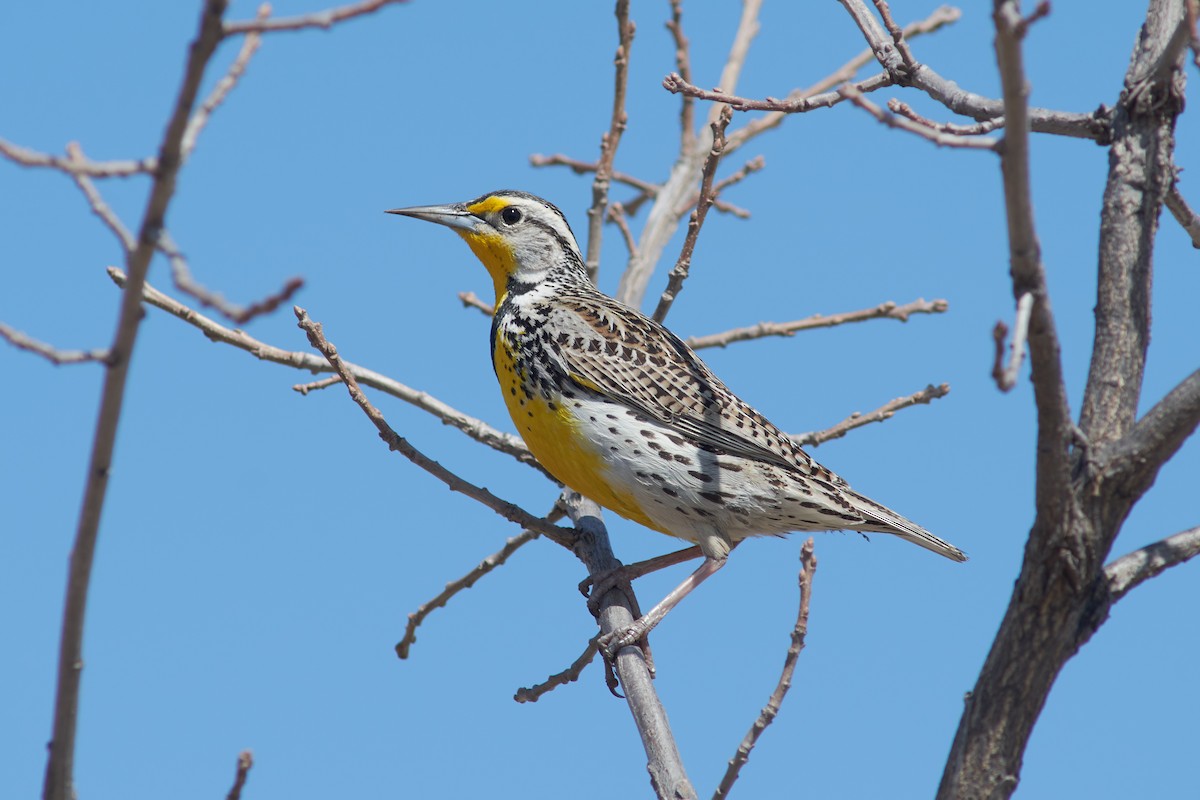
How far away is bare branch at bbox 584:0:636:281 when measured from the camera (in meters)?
5.46

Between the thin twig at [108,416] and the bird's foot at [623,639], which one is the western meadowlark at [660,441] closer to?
the bird's foot at [623,639]

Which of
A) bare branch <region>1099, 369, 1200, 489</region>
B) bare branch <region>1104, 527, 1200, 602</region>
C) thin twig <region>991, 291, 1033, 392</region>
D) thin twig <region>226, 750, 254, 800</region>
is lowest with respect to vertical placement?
thin twig <region>226, 750, 254, 800</region>

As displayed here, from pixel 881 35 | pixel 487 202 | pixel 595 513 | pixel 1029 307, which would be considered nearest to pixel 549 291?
pixel 487 202

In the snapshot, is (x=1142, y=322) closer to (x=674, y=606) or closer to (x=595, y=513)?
(x=674, y=606)

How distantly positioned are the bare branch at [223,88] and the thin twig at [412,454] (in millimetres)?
1681

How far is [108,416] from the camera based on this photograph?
5.40ft

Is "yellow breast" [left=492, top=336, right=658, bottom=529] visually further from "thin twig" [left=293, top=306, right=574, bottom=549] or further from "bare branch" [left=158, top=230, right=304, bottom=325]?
"bare branch" [left=158, top=230, right=304, bottom=325]

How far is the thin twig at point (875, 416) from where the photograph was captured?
4.89 meters

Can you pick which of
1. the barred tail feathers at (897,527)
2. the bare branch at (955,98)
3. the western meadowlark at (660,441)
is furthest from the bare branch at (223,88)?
the barred tail feathers at (897,527)

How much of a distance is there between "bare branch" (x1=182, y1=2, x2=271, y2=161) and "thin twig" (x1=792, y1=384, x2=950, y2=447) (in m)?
3.38

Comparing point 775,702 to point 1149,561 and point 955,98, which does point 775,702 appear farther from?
point 955,98

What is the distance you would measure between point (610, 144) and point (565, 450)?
5.09 ft

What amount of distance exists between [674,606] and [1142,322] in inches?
81.7

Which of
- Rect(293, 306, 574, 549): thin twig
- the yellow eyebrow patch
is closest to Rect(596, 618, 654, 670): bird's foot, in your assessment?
Rect(293, 306, 574, 549): thin twig
